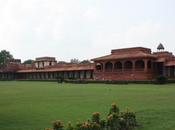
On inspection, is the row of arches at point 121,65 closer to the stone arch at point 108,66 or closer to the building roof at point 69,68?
the stone arch at point 108,66

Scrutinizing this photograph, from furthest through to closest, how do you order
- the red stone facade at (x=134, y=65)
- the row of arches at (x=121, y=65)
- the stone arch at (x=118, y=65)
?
the stone arch at (x=118, y=65), the row of arches at (x=121, y=65), the red stone facade at (x=134, y=65)

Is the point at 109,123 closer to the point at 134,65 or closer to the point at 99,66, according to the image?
the point at 134,65

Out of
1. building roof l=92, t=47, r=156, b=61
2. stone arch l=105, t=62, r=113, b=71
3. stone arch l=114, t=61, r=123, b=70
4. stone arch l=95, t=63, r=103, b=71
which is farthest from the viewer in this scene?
stone arch l=95, t=63, r=103, b=71

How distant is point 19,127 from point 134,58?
47.6 meters

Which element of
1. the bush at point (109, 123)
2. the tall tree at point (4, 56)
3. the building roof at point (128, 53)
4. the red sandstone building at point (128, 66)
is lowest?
the bush at point (109, 123)

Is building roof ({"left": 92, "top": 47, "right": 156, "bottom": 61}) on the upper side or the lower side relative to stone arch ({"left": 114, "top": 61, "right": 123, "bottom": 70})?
upper

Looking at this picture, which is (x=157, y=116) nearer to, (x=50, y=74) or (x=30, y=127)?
(x=30, y=127)

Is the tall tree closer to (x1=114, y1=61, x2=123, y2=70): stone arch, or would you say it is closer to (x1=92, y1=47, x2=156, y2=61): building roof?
(x1=92, y1=47, x2=156, y2=61): building roof

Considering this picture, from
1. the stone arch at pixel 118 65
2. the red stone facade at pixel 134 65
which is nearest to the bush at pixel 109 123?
the red stone facade at pixel 134 65

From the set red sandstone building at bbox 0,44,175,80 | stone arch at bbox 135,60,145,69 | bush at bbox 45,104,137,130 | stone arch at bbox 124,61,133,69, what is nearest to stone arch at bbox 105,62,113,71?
red sandstone building at bbox 0,44,175,80

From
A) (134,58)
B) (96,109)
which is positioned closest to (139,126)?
(96,109)

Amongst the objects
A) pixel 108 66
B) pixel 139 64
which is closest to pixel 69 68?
pixel 108 66

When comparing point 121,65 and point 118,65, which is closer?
point 121,65

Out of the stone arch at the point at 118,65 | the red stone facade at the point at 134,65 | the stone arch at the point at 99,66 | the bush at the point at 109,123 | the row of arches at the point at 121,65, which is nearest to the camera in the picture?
the bush at the point at 109,123
